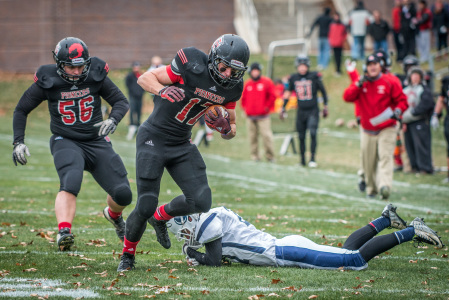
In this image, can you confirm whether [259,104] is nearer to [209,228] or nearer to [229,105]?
[229,105]

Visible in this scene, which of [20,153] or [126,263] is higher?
[20,153]

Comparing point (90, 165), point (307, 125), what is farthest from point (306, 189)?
point (90, 165)

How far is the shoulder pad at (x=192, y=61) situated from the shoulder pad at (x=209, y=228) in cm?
121

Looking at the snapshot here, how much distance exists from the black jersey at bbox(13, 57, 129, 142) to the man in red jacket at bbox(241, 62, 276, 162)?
9618 mm

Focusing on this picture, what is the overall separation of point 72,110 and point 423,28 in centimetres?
1678

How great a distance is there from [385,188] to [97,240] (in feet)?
16.1

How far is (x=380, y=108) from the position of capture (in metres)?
10.5

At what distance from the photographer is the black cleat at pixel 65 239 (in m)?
6.36

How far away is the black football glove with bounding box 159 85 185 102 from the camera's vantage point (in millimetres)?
5602

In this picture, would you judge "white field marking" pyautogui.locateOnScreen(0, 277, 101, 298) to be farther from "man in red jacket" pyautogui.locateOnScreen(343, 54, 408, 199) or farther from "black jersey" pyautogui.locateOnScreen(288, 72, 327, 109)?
"black jersey" pyautogui.locateOnScreen(288, 72, 327, 109)

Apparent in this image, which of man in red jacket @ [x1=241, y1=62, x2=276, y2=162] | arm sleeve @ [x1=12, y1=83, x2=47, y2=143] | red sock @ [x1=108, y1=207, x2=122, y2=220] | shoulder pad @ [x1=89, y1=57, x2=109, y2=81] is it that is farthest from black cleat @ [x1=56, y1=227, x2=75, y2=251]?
man in red jacket @ [x1=241, y1=62, x2=276, y2=162]

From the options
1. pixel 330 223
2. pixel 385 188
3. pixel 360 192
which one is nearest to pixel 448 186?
pixel 360 192

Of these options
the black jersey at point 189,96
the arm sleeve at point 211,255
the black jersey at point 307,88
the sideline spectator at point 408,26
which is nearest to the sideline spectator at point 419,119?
the black jersey at point 307,88

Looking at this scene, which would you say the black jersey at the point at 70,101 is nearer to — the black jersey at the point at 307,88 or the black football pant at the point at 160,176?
the black football pant at the point at 160,176
